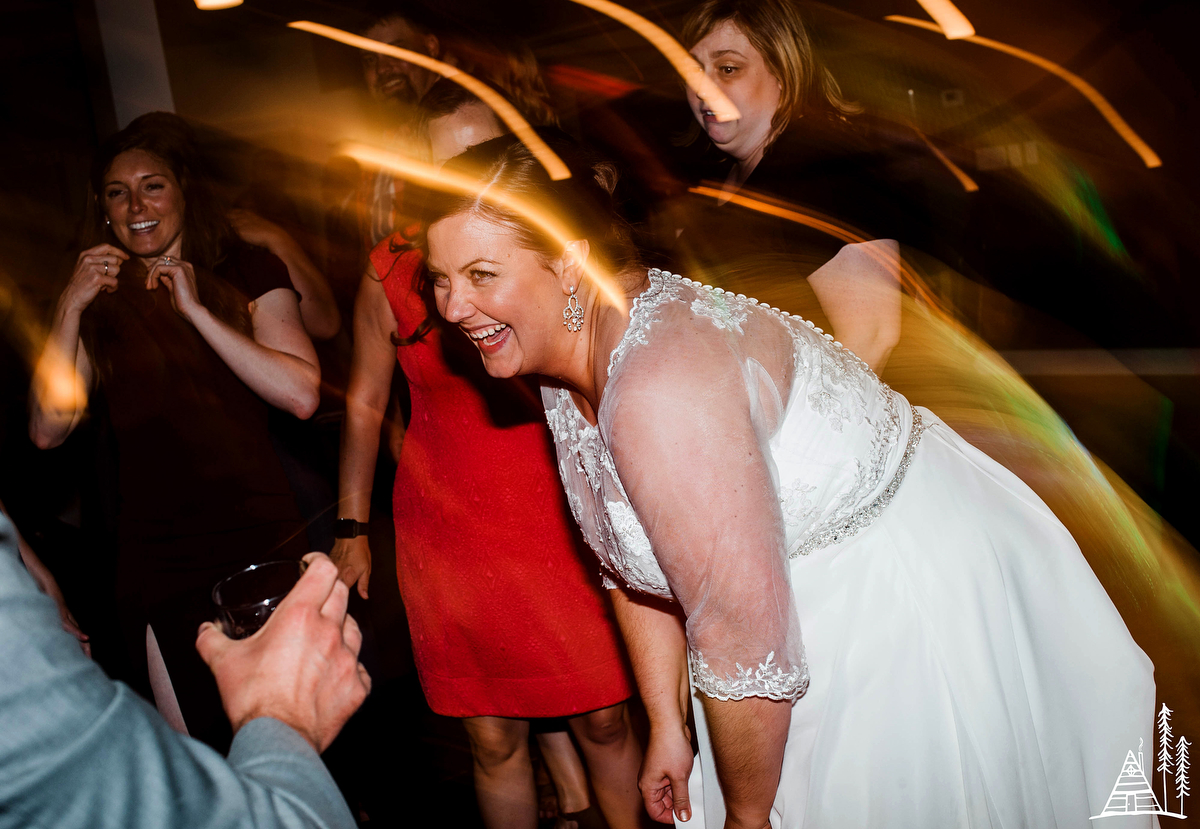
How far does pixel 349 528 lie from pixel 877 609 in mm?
1211

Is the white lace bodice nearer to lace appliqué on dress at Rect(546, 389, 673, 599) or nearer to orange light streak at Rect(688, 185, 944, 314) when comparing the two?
lace appliqué on dress at Rect(546, 389, 673, 599)

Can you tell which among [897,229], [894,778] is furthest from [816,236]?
[894,778]

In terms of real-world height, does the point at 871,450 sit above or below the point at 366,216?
below

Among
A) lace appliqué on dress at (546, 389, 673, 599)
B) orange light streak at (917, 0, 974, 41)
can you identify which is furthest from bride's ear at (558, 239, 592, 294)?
orange light streak at (917, 0, 974, 41)

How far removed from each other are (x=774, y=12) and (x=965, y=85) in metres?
1.59

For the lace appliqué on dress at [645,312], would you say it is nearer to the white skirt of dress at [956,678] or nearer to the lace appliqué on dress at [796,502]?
the lace appliqué on dress at [796,502]

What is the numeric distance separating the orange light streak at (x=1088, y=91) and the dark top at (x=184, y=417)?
2378 millimetres

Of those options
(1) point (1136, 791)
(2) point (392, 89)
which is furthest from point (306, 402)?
(1) point (1136, 791)

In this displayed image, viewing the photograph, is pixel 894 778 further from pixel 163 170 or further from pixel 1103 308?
pixel 1103 308

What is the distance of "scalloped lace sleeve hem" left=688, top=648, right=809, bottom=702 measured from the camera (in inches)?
36.1

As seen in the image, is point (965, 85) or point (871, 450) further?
point (965, 85)

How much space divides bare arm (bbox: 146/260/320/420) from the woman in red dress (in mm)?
133

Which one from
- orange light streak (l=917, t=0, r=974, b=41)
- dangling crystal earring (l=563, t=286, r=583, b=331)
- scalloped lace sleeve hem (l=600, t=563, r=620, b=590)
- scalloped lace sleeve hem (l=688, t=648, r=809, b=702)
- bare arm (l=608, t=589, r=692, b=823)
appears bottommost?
bare arm (l=608, t=589, r=692, b=823)

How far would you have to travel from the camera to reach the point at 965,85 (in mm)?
2723
